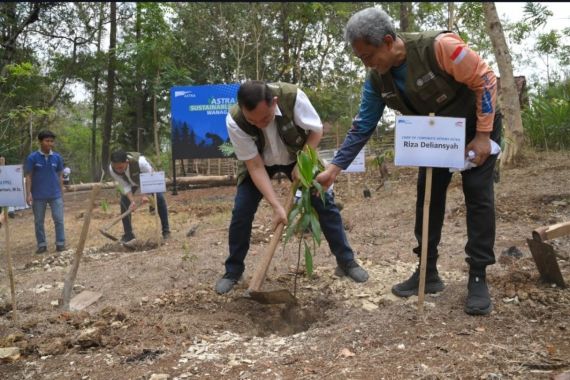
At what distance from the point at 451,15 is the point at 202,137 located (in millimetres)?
5141

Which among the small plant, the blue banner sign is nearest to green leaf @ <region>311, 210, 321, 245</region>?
the small plant

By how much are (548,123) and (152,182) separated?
673cm

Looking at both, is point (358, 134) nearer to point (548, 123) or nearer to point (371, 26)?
point (371, 26)

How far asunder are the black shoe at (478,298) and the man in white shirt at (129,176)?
4.11 metres

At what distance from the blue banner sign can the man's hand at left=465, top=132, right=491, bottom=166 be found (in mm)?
7850

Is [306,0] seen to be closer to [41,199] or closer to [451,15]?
[451,15]

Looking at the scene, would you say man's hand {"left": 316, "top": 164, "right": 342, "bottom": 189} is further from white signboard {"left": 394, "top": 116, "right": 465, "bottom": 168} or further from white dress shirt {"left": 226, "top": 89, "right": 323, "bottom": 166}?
white signboard {"left": 394, "top": 116, "right": 465, "bottom": 168}

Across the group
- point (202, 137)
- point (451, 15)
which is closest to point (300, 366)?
point (451, 15)

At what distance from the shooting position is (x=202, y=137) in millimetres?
10062

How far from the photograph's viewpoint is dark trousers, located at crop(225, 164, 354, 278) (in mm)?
3271

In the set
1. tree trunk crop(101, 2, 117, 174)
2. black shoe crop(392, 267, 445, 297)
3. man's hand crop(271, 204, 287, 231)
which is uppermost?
tree trunk crop(101, 2, 117, 174)

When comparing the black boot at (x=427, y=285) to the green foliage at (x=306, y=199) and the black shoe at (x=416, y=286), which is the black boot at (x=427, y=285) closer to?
the black shoe at (x=416, y=286)

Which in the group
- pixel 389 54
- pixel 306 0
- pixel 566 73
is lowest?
pixel 389 54

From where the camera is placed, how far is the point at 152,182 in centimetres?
525
